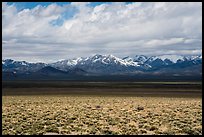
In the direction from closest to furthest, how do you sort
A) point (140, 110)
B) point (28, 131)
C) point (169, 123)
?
point (28, 131) < point (169, 123) < point (140, 110)

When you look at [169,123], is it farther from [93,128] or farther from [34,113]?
[34,113]

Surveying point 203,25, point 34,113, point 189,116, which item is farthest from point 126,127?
point 203,25

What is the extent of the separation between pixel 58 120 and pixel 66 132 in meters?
3.77

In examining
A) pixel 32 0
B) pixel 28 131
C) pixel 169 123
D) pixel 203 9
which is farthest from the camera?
pixel 169 123

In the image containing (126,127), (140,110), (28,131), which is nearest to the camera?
(28,131)

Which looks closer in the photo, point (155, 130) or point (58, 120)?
point (155, 130)

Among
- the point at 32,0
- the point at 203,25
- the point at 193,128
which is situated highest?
the point at 32,0

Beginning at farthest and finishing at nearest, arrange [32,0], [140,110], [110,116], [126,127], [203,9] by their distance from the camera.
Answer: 1. [140,110]
2. [110,116]
3. [126,127]
4. [32,0]
5. [203,9]

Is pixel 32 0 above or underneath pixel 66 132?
above

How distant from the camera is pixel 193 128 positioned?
1808 centimetres

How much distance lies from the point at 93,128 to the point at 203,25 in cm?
1193

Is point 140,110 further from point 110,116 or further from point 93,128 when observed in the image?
point 93,128

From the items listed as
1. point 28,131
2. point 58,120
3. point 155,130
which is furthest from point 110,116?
point 28,131

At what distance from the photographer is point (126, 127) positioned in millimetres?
18438
